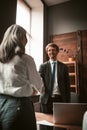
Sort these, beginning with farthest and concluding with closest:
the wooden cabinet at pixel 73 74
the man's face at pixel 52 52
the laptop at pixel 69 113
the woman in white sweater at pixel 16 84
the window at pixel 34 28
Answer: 1. the window at pixel 34 28
2. the wooden cabinet at pixel 73 74
3. the man's face at pixel 52 52
4. the laptop at pixel 69 113
5. the woman in white sweater at pixel 16 84

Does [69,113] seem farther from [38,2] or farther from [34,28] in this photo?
[38,2]

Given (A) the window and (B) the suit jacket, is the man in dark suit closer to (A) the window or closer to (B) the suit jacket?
(B) the suit jacket

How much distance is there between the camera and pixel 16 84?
1.36 meters

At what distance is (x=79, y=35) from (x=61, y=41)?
0.44 meters

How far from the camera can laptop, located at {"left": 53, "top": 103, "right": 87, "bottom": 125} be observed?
151cm

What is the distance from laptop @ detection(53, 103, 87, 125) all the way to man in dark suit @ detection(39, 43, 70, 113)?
2.58 ft

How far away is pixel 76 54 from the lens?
13.6ft

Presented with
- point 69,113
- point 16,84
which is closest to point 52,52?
point 69,113

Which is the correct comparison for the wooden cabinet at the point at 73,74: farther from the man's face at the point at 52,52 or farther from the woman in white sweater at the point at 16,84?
the woman in white sweater at the point at 16,84

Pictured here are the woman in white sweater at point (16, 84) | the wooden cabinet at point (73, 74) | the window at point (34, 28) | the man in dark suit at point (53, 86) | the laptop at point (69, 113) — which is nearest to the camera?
the woman in white sweater at point (16, 84)

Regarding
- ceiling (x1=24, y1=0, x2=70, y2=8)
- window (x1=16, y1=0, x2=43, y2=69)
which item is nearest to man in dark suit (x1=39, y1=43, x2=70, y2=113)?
window (x1=16, y1=0, x2=43, y2=69)

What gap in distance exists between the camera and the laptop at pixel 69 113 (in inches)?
59.5

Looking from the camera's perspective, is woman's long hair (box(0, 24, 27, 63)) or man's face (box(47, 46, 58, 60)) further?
man's face (box(47, 46, 58, 60))

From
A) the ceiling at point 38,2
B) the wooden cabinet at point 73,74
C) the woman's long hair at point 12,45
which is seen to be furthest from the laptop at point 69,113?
the ceiling at point 38,2
